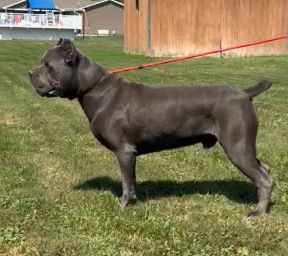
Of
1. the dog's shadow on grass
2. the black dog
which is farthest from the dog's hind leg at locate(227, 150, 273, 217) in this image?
the dog's shadow on grass

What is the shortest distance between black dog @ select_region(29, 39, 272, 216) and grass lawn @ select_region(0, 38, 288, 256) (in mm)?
431

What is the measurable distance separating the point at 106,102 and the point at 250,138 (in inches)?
55.6

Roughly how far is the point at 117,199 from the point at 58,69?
1.46 m

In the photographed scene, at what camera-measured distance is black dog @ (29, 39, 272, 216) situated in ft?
17.7

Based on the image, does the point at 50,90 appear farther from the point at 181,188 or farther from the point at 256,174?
the point at 256,174

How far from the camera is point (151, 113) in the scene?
5578mm

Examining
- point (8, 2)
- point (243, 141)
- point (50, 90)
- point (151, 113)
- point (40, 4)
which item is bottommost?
point (243, 141)

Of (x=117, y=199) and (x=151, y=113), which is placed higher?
(x=151, y=113)

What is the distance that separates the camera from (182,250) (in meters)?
4.69

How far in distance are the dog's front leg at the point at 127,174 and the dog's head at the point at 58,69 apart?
85 cm

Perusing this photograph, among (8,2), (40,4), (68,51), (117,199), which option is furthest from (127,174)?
(8,2)

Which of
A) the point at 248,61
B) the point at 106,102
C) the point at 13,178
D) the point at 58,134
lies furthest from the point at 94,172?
the point at 248,61

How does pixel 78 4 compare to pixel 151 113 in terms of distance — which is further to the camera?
pixel 78 4

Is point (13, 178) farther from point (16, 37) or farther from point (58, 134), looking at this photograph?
point (16, 37)
